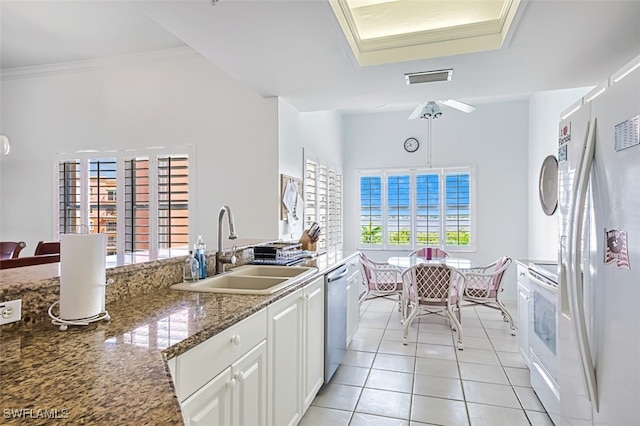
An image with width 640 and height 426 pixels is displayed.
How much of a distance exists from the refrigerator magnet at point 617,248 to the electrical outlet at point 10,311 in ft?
6.55

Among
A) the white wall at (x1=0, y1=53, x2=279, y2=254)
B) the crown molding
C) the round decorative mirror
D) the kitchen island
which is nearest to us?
the kitchen island

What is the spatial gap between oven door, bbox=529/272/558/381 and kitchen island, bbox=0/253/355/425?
179 cm

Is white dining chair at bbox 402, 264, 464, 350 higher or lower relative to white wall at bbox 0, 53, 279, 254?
lower

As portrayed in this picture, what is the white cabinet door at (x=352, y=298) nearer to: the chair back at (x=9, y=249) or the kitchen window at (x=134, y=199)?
the kitchen window at (x=134, y=199)

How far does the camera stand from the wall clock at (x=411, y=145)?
6004 millimetres

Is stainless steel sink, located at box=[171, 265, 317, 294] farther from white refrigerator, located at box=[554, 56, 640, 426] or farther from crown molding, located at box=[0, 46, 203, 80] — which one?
crown molding, located at box=[0, 46, 203, 80]

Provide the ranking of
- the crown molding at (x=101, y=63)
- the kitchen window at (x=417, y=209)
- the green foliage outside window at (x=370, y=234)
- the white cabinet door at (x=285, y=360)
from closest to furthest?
the white cabinet door at (x=285, y=360)
the crown molding at (x=101, y=63)
the kitchen window at (x=417, y=209)
the green foliage outside window at (x=370, y=234)

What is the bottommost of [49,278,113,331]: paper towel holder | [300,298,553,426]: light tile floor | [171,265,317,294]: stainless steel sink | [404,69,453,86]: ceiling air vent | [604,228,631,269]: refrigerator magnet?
[300,298,553,426]: light tile floor

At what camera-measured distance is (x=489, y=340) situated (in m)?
3.91

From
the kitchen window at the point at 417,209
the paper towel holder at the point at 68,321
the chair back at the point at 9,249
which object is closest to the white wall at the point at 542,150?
the kitchen window at the point at 417,209

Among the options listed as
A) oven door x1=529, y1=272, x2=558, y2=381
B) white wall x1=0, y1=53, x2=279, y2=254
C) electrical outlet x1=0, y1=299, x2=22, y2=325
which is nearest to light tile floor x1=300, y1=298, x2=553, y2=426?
oven door x1=529, y1=272, x2=558, y2=381

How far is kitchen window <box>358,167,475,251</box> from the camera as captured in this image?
5836 millimetres

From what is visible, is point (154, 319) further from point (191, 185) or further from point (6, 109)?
point (6, 109)

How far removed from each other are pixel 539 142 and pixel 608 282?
14.0ft
